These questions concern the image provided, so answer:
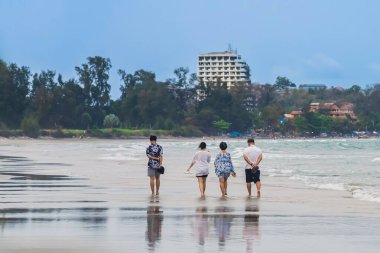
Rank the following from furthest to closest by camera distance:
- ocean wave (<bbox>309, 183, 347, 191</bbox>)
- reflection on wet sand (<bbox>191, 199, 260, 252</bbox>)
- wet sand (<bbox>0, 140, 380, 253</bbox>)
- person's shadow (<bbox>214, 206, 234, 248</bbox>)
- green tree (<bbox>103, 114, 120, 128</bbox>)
Answer: green tree (<bbox>103, 114, 120, 128</bbox>) → ocean wave (<bbox>309, 183, 347, 191</bbox>) → person's shadow (<bbox>214, 206, 234, 248</bbox>) → reflection on wet sand (<bbox>191, 199, 260, 252</bbox>) → wet sand (<bbox>0, 140, 380, 253</bbox>)

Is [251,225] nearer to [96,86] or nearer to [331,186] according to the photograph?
[331,186]

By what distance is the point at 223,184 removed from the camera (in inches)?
866

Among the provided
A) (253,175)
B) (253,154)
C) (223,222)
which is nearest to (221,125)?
(253,175)

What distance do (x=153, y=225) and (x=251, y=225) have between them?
148cm

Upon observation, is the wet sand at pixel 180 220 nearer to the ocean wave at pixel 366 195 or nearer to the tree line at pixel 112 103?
the ocean wave at pixel 366 195

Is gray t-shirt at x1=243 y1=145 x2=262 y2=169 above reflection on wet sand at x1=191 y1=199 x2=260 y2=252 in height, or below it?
→ above

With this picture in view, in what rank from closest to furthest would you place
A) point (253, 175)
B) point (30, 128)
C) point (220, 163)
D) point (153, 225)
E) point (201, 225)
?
point (153, 225), point (201, 225), point (253, 175), point (220, 163), point (30, 128)

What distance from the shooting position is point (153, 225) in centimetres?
1484

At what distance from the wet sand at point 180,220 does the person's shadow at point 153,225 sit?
14mm

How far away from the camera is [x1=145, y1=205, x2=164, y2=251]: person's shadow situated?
12.7 meters

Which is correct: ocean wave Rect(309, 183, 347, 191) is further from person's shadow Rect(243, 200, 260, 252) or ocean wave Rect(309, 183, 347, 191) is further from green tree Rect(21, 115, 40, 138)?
green tree Rect(21, 115, 40, 138)

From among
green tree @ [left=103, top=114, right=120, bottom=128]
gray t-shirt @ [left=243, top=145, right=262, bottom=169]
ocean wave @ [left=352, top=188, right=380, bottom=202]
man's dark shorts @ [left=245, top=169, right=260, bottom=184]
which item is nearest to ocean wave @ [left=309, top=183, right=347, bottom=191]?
ocean wave @ [left=352, top=188, right=380, bottom=202]

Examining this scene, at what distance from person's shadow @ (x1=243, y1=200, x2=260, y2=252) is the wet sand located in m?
0.01

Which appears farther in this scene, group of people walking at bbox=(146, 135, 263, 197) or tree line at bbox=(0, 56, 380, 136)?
tree line at bbox=(0, 56, 380, 136)
